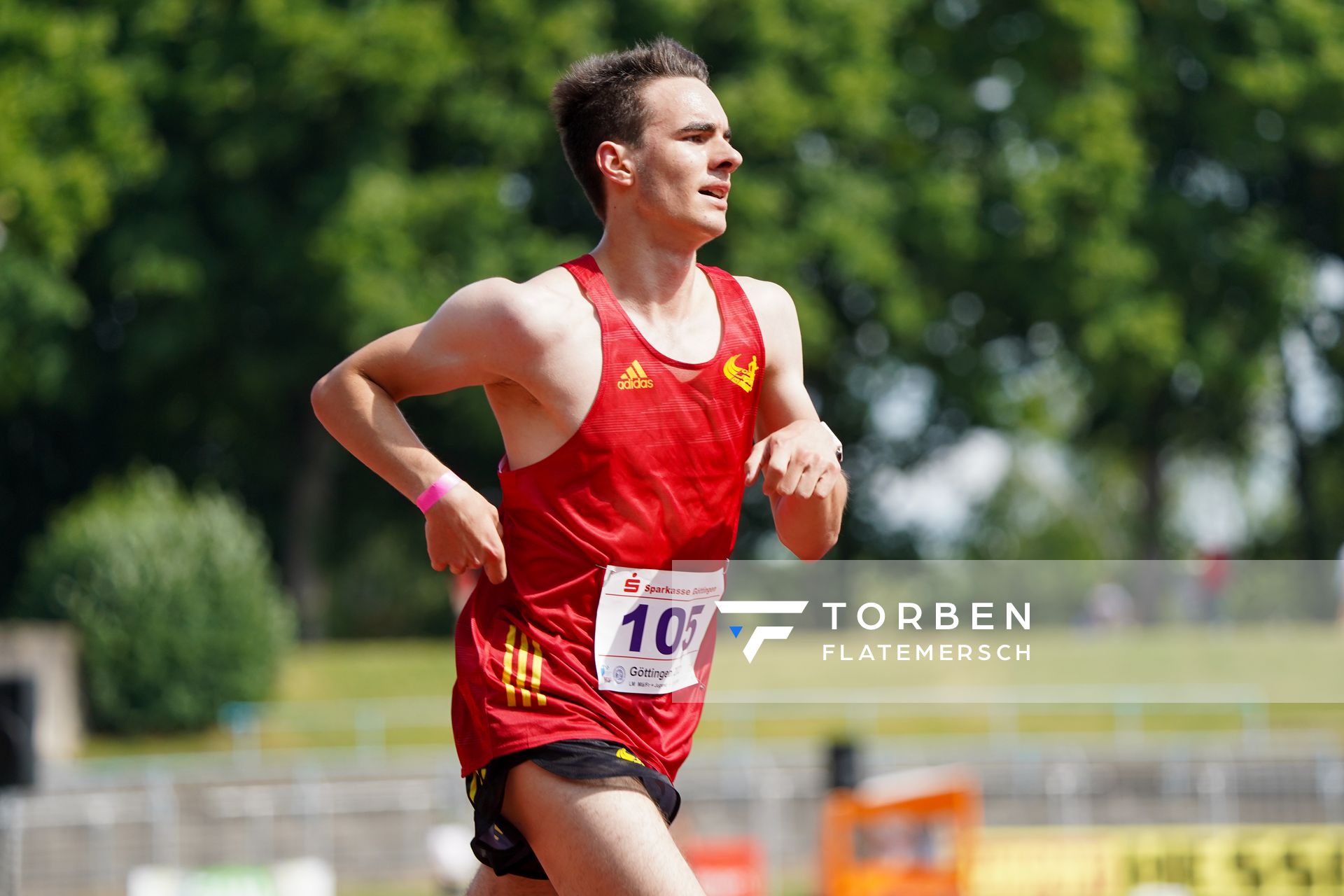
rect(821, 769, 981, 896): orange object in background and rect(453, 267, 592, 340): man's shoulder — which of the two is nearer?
rect(453, 267, 592, 340): man's shoulder

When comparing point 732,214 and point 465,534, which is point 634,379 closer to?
point 465,534

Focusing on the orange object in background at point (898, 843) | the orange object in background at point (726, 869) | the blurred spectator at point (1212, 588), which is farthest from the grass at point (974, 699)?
the orange object in background at point (898, 843)

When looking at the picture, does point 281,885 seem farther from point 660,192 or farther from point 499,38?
point 499,38

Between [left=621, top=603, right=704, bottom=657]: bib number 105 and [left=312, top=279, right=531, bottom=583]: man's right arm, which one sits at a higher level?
[left=312, top=279, right=531, bottom=583]: man's right arm

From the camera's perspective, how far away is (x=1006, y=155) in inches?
1340

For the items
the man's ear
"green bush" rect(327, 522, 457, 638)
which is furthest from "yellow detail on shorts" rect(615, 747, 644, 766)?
"green bush" rect(327, 522, 457, 638)

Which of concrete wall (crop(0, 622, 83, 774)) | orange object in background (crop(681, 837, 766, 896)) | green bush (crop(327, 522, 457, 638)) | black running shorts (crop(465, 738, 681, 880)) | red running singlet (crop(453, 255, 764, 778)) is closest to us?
black running shorts (crop(465, 738, 681, 880))

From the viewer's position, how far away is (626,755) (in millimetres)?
3926

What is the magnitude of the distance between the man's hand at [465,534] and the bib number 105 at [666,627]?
296 millimetres

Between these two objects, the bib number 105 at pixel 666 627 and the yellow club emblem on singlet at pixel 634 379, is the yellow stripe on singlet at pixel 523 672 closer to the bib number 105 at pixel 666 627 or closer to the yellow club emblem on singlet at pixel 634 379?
the bib number 105 at pixel 666 627

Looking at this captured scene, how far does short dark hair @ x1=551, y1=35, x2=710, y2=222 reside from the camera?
423cm

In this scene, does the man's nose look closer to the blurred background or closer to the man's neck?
the man's neck

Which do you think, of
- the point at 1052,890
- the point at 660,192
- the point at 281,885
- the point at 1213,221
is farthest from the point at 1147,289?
the point at 660,192

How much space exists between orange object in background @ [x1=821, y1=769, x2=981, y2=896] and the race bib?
9.66 metres
